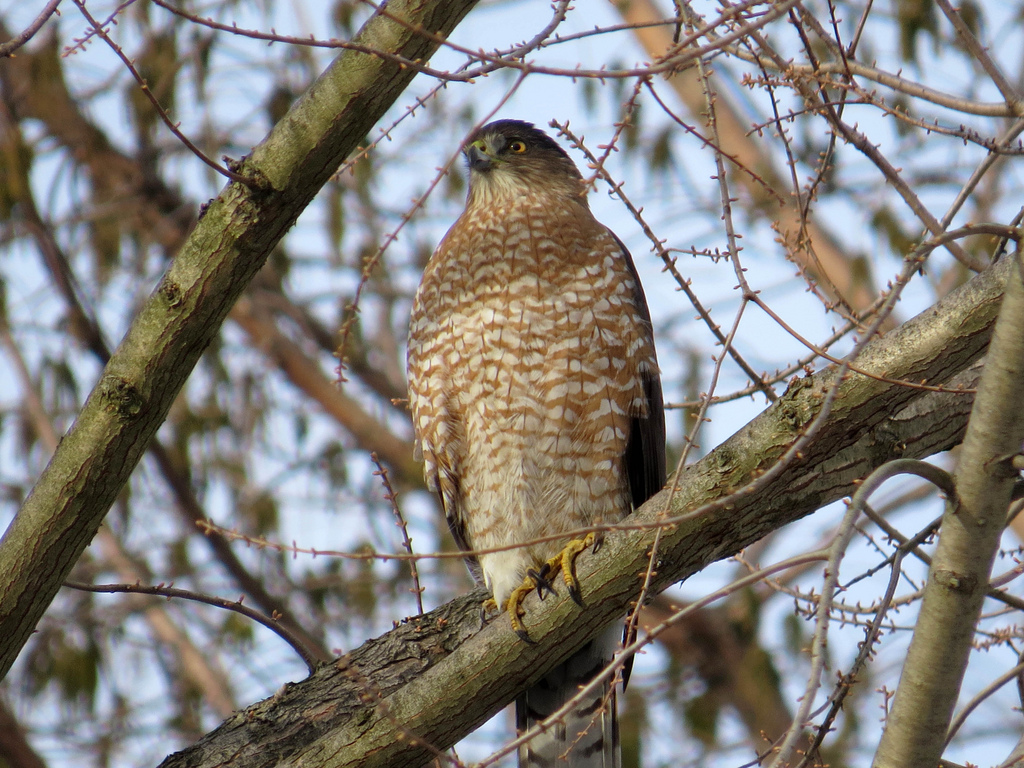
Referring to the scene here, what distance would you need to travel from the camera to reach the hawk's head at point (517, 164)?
4180mm

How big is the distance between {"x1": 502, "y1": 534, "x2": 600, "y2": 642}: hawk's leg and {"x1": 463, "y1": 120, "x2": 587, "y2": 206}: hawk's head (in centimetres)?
144

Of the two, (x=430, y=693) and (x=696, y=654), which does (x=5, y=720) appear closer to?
(x=430, y=693)

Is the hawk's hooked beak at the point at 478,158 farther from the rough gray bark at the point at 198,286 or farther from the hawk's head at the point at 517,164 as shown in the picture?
the rough gray bark at the point at 198,286

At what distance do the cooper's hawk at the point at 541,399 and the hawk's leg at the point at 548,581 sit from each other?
0.18 m

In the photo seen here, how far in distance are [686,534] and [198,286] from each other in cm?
124

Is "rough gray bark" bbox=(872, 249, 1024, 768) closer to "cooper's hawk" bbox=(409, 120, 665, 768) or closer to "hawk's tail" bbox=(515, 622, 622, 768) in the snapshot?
"cooper's hawk" bbox=(409, 120, 665, 768)

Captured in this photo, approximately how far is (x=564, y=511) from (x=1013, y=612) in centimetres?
139

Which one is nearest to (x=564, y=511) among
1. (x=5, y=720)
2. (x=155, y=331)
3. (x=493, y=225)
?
(x=493, y=225)

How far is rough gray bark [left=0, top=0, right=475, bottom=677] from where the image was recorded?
2.48 metres

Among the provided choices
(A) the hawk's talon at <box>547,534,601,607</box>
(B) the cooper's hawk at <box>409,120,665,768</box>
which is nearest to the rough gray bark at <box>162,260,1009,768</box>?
(A) the hawk's talon at <box>547,534,601,607</box>

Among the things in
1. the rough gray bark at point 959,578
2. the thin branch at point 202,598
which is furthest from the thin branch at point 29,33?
the rough gray bark at point 959,578

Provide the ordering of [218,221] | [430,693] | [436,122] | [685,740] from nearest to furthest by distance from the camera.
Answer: [218,221], [430,693], [685,740], [436,122]

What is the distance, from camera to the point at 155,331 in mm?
2500

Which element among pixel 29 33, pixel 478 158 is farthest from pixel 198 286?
pixel 478 158
